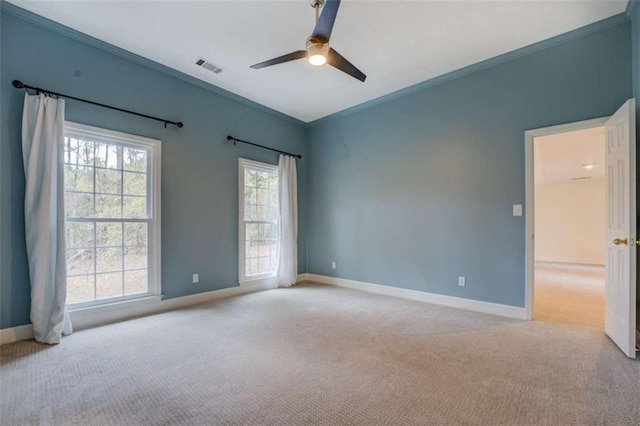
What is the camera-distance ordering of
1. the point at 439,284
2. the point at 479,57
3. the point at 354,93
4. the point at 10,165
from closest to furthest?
the point at 10,165
the point at 479,57
the point at 439,284
the point at 354,93

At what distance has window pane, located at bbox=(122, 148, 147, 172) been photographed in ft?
11.3

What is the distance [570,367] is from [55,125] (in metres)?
5.03

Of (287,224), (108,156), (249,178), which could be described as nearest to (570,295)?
(287,224)

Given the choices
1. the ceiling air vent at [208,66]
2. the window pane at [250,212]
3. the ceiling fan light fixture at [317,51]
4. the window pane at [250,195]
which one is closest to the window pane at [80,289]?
the window pane at [250,212]

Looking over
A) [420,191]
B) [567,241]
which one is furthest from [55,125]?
[567,241]

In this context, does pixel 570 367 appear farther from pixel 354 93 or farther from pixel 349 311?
pixel 354 93

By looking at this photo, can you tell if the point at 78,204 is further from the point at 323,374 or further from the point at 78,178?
the point at 323,374

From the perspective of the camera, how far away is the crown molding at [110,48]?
8.83 feet

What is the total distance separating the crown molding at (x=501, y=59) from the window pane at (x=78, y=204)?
155 inches

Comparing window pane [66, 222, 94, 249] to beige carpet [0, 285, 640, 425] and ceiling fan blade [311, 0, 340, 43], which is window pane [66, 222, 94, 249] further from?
ceiling fan blade [311, 0, 340, 43]

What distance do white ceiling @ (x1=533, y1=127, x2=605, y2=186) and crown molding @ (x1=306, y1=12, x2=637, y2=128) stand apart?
180 cm

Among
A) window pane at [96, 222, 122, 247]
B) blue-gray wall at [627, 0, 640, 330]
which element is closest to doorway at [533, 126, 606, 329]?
blue-gray wall at [627, 0, 640, 330]

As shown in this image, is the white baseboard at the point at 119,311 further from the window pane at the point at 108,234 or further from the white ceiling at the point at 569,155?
the white ceiling at the point at 569,155

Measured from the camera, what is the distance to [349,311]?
3.62m
